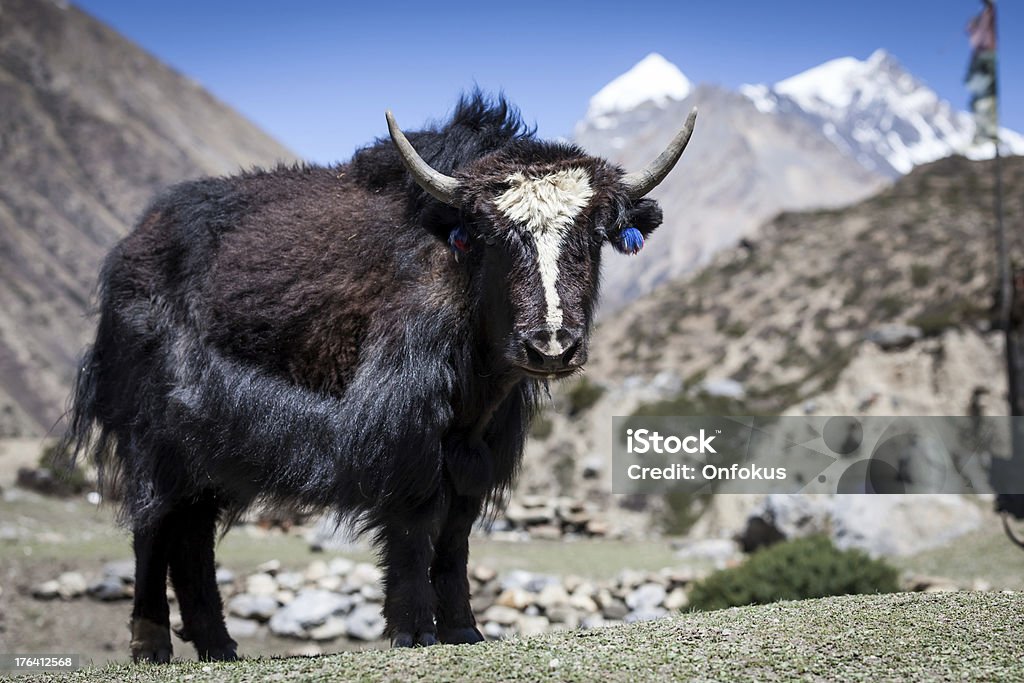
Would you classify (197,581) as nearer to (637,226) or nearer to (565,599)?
(637,226)

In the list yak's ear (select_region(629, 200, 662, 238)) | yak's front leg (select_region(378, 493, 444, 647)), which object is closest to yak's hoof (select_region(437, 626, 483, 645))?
yak's front leg (select_region(378, 493, 444, 647))

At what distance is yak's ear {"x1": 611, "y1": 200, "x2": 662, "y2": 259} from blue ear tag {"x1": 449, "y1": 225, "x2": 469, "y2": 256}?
2.59 ft

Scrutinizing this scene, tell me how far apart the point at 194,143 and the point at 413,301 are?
8434 cm

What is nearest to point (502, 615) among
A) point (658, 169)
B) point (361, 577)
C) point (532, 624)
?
point (532, 624)

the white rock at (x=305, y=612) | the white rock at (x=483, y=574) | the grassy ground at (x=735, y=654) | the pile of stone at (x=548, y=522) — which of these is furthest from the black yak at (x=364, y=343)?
the pile of stone at (x=548, y=522)

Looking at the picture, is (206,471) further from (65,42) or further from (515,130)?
(65,42)

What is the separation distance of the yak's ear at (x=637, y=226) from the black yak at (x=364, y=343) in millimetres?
13

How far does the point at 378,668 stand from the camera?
4305 millimetres

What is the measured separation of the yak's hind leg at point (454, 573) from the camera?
5578 mm

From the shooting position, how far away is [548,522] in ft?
61.8

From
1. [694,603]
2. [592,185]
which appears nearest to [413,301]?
[592,185]

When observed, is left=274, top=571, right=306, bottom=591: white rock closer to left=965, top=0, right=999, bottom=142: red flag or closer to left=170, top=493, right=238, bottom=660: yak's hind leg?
left=170, top=493, right=238, bottom=660: yak's hind leg

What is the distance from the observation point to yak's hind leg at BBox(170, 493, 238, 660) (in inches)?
261

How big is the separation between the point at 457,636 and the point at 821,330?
33394 millimetres
